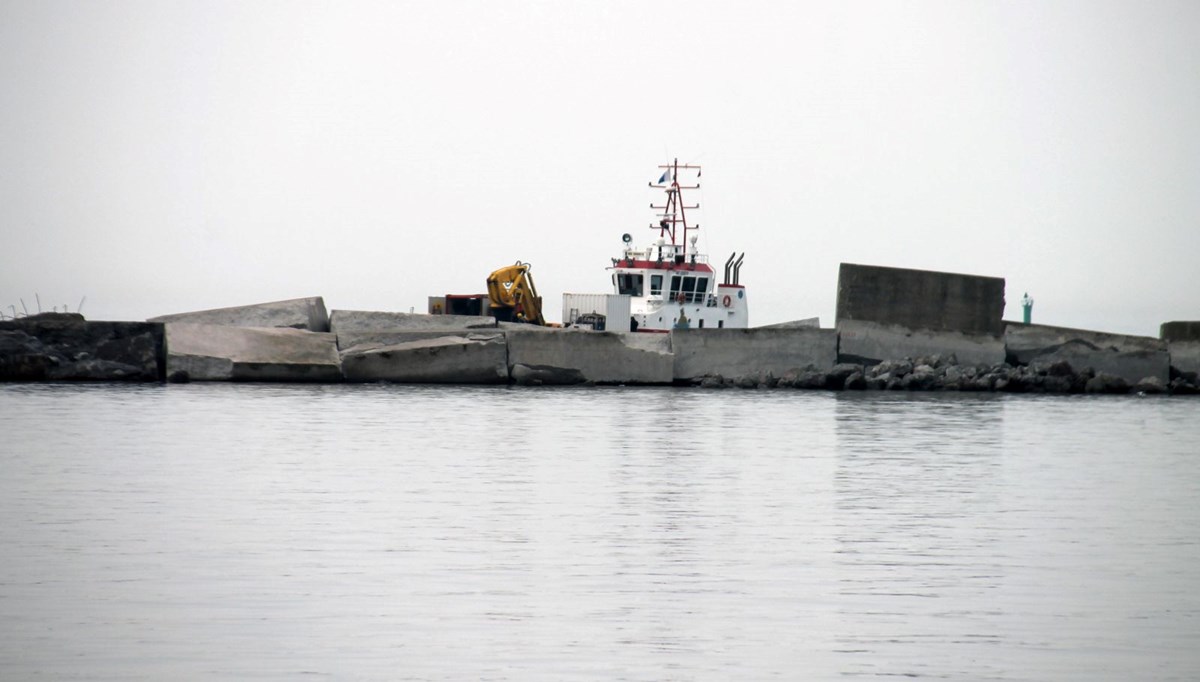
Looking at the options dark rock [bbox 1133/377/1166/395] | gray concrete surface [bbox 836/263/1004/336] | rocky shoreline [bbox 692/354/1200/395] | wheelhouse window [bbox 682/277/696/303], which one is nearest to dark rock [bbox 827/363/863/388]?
rocky shoreline [bbox 692/354/1200/395]

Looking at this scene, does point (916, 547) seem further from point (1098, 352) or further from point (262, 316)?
point (262, 316)

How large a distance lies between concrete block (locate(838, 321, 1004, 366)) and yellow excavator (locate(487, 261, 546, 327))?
762 centimetres

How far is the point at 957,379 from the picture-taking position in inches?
863

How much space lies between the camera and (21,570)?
648cm

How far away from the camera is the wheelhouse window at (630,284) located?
2883cm

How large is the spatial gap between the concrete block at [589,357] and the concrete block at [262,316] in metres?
3.62

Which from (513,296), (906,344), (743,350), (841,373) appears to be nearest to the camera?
(906,344)

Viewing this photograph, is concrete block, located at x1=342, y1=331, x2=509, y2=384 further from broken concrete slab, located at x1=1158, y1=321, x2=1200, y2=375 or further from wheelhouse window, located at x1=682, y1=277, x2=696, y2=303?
broken concrete slab, located at x1=1158, y1=321, x2=1200, y2=375

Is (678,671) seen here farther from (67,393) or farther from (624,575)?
(67,393)

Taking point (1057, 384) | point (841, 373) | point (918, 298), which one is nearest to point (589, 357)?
point (841, 373)

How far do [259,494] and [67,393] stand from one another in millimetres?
11211

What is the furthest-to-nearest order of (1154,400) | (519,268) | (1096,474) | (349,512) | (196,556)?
(519,268)
(1154,400)
(1096,474)
(349,512)
(196,556)

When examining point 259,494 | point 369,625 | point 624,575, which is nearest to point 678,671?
point 369,625

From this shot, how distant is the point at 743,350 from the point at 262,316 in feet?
25.1
